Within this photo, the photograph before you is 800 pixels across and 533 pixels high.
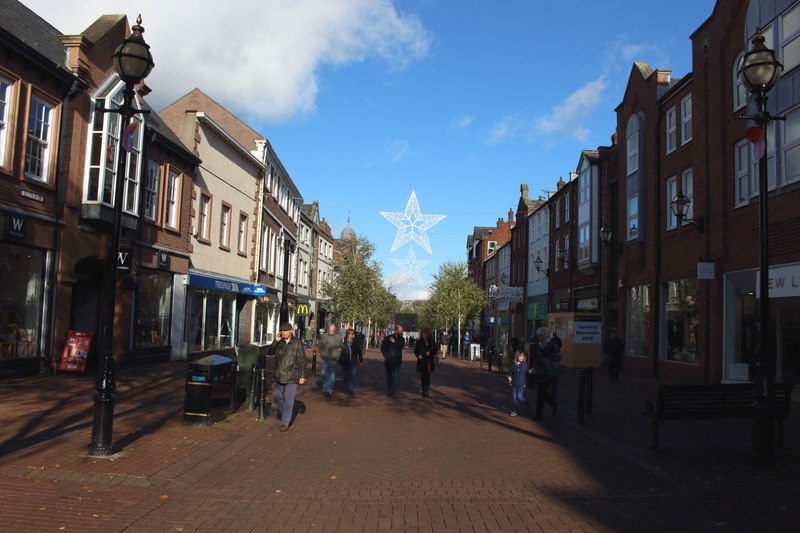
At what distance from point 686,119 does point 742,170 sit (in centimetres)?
456

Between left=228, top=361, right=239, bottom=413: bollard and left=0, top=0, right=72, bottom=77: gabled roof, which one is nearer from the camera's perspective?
left=228, top=361, right=239, bottom=413: bollard

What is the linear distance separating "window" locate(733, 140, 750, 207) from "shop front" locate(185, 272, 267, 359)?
18.9m

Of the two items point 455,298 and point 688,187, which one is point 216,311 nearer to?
point 688,187

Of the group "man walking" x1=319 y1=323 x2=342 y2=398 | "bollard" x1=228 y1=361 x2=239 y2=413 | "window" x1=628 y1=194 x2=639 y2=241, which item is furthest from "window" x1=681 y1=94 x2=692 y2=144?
"bollard" x1=228 y1=361 x2=239 y2=413

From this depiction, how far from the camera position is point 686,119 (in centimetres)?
2292

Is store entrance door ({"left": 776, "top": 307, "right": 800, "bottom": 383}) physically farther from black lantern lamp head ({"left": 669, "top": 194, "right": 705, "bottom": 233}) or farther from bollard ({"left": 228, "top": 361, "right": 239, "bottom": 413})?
bollard ({"left": 228, "top": 361, "right": 239, "bottom": 413})

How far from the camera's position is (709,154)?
20656 millimetres

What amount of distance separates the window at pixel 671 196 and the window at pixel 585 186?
936 centimetres

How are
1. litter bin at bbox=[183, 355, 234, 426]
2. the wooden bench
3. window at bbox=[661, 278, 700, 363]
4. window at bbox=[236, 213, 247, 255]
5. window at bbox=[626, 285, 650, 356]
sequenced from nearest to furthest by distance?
1. the wooden bench
2. litter bin at bbox=[183, 355, 234, 426]
3. window at bbox=[661, 278, 700, 363]
4. window at bbox=[626, 285, 650, 356]
5. window at bbox=[236, 213, 247, 255]

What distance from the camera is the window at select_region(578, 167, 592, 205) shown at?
33791 millimetres

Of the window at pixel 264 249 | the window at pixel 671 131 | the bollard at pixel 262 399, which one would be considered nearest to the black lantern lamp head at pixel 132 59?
the bollard at pixel 262 399

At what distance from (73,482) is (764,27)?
62.7 feet

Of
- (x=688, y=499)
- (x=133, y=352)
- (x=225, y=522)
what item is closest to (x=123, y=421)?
(x=225, y=522)

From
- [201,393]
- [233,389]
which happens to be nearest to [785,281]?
[233,389]
